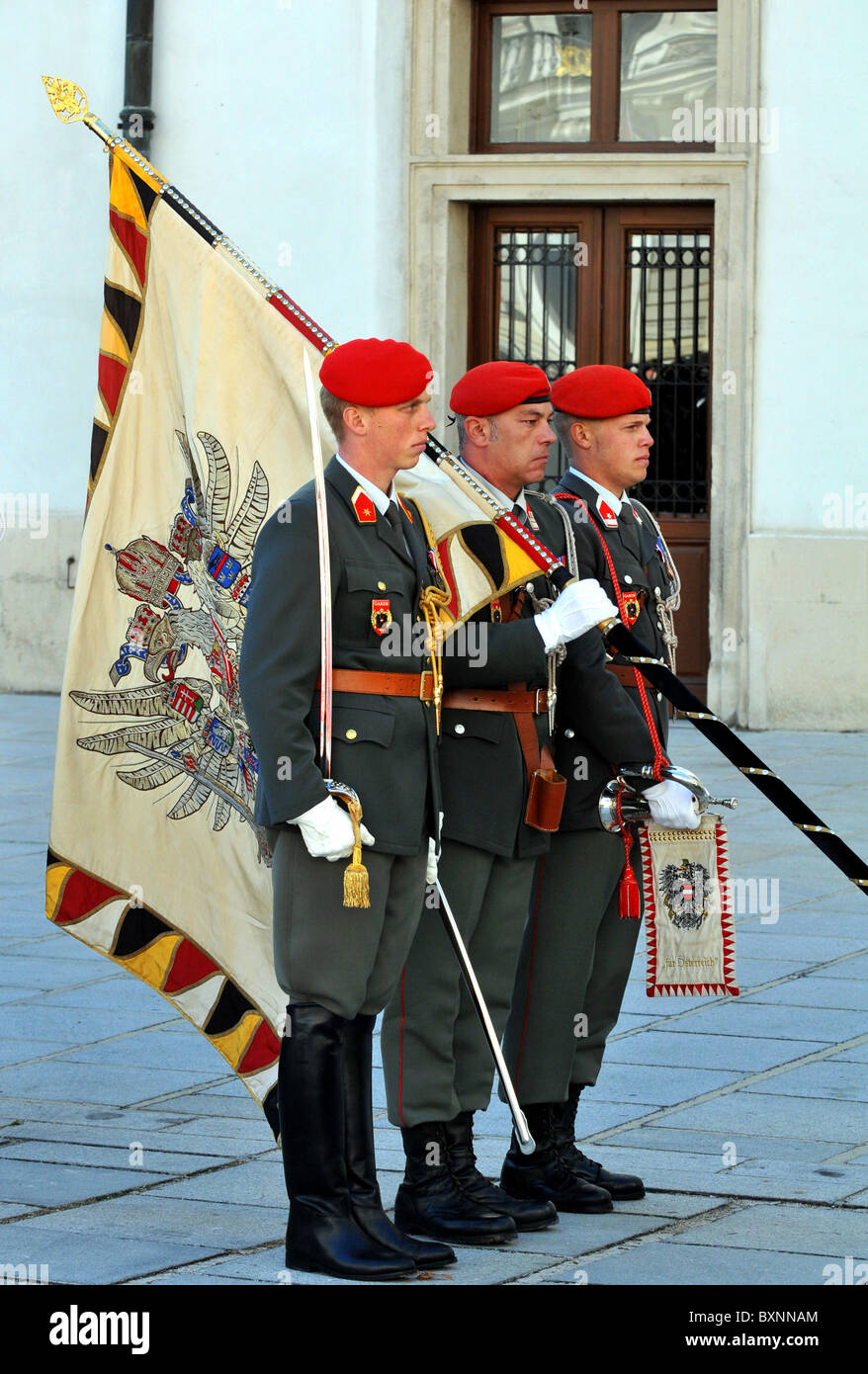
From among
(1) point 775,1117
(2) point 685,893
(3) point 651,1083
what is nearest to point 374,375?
(2) point 685,893

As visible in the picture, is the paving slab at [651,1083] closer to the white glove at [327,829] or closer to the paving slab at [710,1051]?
the paving slab at [710,1051]

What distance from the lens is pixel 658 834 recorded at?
4785 millimetres

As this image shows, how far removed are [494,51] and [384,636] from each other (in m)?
10.0

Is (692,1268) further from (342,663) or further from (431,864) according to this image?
(342,663)

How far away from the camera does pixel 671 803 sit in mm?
4691

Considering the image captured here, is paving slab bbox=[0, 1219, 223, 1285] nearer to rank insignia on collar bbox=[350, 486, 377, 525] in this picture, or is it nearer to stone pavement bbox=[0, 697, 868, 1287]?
stone pavement bbox=[0, 697, 868, 1287]

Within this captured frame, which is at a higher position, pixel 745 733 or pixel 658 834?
pixel 658 834

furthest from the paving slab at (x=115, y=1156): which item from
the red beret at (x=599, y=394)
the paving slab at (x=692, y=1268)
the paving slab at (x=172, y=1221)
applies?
the red beret at (x=599, y=394)

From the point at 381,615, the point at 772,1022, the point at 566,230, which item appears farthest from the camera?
the point at 566,230

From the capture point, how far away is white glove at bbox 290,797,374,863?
400 centimetres

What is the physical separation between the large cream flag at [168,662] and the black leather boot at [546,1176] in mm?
554

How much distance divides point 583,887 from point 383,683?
853mm

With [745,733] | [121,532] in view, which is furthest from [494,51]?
[121,532]

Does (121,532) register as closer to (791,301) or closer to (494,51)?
(791,301)
